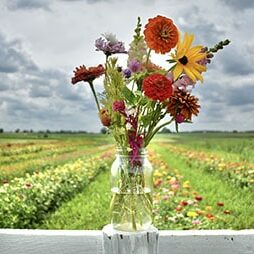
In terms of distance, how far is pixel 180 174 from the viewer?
7.22 feet

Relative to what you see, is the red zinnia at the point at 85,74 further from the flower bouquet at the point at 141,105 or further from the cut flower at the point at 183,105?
the cut flower at the point at 183,105

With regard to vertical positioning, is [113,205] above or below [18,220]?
above

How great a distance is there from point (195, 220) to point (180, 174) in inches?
9.3

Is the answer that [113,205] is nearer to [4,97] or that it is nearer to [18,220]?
[18,220]

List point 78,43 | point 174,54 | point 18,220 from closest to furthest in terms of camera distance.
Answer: point 174,54, point 18,220, point 78,43

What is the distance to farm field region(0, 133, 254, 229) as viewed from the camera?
2006 mm

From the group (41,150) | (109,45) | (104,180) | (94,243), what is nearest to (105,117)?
(109,45)

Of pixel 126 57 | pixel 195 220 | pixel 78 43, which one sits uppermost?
pixel 78 43

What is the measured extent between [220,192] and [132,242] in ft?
3.19

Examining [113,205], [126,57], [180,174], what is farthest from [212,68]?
[113,205]

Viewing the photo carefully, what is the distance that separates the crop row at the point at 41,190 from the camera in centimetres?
196

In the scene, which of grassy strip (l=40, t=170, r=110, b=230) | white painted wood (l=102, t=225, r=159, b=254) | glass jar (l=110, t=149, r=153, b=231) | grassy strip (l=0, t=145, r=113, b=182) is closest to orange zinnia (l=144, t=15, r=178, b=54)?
glass jar (l=110, t=149, r=153, b=231)

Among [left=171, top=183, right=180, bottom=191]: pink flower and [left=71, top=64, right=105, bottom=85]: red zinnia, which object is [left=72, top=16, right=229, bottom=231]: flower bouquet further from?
[left=171, top=183, right=180, bottom=191]: pink flower

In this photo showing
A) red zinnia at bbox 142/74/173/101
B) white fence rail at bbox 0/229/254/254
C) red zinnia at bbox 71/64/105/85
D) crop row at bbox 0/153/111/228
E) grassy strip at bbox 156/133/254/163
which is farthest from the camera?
grassy strip at bbox 156/133/254/163
